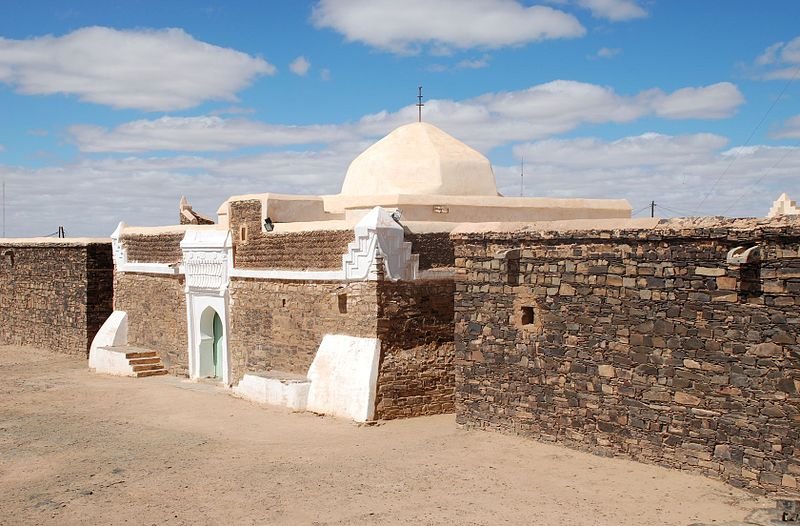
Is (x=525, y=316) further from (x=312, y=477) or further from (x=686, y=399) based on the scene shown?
(x=312, y=477)

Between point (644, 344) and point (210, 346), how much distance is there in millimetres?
10633

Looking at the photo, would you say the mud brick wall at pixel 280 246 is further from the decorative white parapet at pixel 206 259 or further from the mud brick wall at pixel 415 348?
the mud brick wall at pixel 415 348

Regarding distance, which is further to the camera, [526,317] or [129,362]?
[129,362]

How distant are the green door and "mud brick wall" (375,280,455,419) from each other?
229 inches

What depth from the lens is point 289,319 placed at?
14.2 meters

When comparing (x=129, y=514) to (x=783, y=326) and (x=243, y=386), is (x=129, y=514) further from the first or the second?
(x=783, y=326)

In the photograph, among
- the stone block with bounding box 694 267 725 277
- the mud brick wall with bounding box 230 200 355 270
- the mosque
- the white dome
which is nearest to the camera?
the stone block with bounding box 694 267 725 277

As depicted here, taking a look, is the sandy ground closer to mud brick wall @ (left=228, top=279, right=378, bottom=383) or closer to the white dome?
mud brick wall @ (left=228, top=279, right=378, bottom=383)

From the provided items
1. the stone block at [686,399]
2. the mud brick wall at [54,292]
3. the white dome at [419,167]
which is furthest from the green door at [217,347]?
the stone block at [686,399]

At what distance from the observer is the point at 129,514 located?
8602mm

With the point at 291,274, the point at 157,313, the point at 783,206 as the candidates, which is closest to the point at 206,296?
the point at 157,313

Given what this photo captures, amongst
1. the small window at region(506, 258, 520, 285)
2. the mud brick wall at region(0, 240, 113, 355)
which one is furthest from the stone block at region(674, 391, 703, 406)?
the mud brick wall at region(0, 240, 113, 355)

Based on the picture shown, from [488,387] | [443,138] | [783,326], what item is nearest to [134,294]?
[443,138]

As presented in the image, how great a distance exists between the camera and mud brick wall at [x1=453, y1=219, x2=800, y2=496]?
25.9ft
